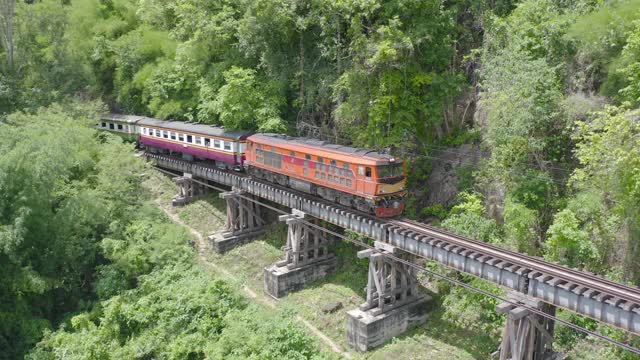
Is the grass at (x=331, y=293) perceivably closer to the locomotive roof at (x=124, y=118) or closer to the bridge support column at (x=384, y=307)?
the bridge support column at (x=384, y=307)

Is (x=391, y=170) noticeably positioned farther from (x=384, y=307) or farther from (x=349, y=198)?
(x=384, y=307)

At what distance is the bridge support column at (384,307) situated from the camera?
20312 mm

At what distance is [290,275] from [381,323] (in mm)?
6664

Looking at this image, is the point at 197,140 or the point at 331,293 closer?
the point at 331,293

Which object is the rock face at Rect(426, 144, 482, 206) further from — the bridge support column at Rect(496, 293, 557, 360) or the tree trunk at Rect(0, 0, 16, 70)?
the tree trunk at Rect(0, 0, 16, 70)

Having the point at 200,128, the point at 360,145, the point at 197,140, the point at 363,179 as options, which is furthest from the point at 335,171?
the point at 197,140

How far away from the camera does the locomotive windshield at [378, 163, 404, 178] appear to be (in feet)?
71.6

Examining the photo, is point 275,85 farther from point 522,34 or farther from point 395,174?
point 522,34

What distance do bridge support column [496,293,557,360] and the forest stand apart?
2.01 meters

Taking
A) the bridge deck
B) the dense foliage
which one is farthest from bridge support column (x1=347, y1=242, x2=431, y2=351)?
the dense foliage

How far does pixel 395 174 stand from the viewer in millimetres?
22469

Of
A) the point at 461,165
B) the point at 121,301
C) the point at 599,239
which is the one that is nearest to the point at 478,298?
the point at 599,239

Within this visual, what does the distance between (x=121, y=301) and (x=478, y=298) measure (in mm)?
17225

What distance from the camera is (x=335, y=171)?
77.4ft
